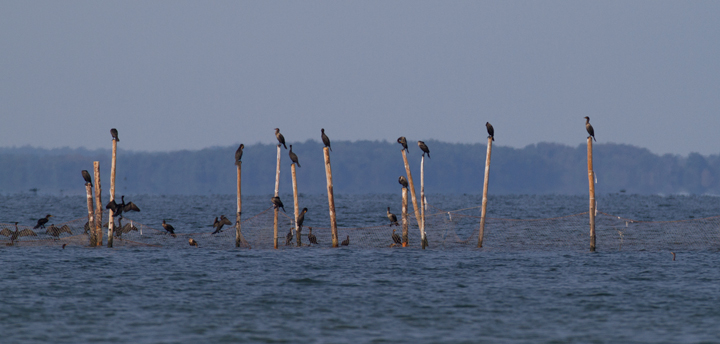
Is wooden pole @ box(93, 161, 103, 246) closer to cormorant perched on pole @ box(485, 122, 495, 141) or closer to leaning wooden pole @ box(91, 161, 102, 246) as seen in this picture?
leaning wooden pole @ box(91, 161, 102, 246)

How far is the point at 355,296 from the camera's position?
19672mm

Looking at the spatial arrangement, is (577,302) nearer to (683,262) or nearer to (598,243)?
(683,262)

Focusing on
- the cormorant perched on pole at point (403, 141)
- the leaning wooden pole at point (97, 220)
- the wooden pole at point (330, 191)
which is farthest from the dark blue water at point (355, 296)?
the cormorant perched on pole at point (403, 141)

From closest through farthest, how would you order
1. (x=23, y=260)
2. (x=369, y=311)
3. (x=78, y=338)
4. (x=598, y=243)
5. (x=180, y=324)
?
(x=78, y=338), (x=180, y=324), (x=369, y=311), (x=23, y=260), (x=598, y=243)

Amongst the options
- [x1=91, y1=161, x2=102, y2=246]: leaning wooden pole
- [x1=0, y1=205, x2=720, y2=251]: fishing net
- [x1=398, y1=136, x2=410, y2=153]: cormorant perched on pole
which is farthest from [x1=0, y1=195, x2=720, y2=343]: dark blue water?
[x1=398, y1=136, x2=410, y2=153]: cormorant perched on pole

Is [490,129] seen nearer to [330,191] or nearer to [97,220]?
[330,191]

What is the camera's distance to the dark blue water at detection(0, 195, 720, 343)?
15352 millimetres

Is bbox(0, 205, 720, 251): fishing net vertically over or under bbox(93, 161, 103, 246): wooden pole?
under

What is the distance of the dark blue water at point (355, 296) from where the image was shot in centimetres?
1535

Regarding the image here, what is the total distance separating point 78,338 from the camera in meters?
14.7

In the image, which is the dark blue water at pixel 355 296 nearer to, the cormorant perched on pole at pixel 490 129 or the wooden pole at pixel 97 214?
the wooden pole at pixel 97 214

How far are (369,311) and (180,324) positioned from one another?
430 cm

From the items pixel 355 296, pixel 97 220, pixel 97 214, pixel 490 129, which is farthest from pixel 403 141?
pixel 97 220

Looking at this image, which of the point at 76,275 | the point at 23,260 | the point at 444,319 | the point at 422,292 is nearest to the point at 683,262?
the point at 422,292
